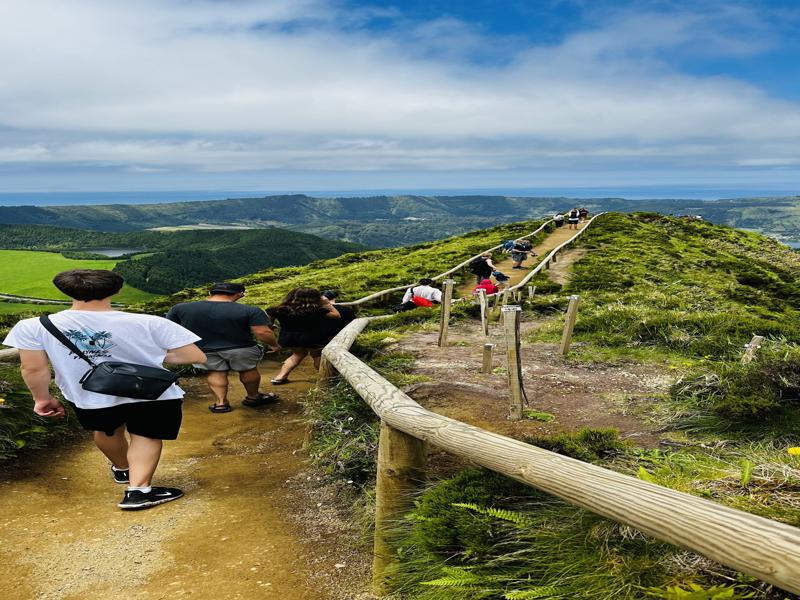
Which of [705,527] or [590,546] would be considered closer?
[705,527]

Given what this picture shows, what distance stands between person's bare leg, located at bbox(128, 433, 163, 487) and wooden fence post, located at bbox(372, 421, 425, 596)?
7.56ft

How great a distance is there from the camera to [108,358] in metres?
4.56

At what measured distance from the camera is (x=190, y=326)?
774cm

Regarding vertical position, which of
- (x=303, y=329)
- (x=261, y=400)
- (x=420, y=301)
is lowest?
(x=261, y=400)

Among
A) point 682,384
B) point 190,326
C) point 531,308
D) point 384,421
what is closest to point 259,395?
point 190,326

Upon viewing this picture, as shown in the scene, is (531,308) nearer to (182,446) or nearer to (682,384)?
(682,384)

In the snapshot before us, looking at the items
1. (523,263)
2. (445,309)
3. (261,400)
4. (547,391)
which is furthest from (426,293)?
(523,263)

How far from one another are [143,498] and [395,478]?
8.31 ft

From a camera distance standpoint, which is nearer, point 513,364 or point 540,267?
point 513,364

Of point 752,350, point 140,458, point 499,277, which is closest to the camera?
point 140,458

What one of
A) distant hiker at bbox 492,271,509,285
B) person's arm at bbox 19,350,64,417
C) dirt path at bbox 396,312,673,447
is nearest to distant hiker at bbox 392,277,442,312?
dirt path at bbox 396,312,673,447

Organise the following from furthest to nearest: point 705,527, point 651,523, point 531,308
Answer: point 531,308 → point 651,523 → point 705,527

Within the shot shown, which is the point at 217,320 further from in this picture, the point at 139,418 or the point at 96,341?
the point at 96,341

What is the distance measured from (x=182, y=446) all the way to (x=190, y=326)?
170 centimetres
